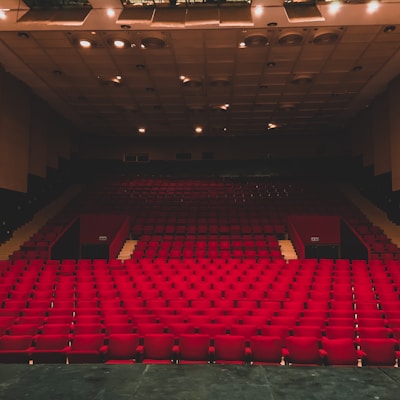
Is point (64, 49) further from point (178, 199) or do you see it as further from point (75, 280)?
point (178, 199)

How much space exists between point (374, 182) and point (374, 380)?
9882 mm

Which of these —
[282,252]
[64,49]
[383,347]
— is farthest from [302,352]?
[64,49]

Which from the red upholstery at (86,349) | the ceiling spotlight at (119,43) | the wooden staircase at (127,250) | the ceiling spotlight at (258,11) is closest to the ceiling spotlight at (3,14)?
the ceiling spotlight at (119,43)

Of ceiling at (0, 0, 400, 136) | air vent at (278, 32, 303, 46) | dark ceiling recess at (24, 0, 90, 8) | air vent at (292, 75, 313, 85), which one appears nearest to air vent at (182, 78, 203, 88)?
ceiling at (0, 0, 400, 136)

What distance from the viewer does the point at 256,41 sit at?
22.6 feet

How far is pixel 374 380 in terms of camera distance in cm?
241

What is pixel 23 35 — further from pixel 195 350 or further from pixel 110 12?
pixel 195 350

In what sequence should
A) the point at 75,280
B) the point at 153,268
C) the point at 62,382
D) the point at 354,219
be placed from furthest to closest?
the point at 354,219 < the point at 153,268 < the point at 75,280 < the point at 62,382

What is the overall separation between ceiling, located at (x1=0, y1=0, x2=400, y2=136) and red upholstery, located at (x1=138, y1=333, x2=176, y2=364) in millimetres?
4747

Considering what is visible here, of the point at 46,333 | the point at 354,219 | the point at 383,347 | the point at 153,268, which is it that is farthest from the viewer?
the point at 354,219

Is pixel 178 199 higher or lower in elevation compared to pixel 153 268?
higher

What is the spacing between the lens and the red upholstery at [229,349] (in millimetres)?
3660

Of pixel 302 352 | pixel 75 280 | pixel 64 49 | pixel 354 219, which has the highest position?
pixel 64 49

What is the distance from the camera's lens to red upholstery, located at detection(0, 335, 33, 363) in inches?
145
